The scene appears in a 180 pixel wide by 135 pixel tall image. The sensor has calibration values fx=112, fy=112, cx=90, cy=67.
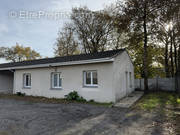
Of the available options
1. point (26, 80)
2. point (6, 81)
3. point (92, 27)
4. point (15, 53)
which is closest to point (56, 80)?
point (26, 80)

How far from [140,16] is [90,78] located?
25.5 feet

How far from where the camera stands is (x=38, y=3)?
340 inches

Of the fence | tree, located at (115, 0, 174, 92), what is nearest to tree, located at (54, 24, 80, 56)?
tree, located at (115, 0, 174, 92)

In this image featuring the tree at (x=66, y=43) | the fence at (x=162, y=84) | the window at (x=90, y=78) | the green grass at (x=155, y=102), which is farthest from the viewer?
the tree at (x=66, y=43)

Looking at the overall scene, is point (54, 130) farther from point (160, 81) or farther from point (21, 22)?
point (160, 81)

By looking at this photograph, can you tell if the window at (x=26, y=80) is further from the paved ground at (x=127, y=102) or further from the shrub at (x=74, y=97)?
the paved ground at (x=127, y=102)

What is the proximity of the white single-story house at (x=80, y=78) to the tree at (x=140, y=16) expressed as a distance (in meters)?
3.84

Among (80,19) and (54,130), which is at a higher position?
(80,19)

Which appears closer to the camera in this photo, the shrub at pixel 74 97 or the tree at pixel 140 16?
the shrub at pixel 74 97

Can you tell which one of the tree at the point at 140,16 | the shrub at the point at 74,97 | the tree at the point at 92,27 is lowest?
the shrub at the point at 74,97

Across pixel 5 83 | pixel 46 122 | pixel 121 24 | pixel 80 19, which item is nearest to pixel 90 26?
pixel 80 19

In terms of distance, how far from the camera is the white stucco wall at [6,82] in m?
13.0

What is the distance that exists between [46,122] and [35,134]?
98cm

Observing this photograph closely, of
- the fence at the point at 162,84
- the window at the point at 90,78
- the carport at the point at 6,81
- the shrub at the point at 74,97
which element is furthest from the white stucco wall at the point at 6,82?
the fence at the point at 162,84
